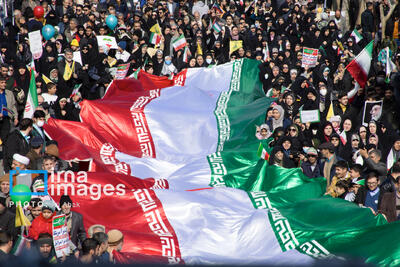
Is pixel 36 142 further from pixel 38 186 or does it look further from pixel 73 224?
pixel 73 224

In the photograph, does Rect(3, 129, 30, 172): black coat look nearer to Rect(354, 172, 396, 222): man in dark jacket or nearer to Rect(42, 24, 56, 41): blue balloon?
Rect(354, 172, 396, 222): man in dark jacket

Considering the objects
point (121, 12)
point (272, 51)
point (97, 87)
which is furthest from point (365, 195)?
point (121, 12)

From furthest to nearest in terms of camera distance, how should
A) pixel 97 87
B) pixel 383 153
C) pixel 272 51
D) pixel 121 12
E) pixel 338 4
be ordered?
pixel 338 4 → pixel 121 12 → pixel 272 51 → pixel 97 87 → pixel 383 153

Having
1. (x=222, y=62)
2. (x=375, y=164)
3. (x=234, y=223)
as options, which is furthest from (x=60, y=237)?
(x=222, y=62)

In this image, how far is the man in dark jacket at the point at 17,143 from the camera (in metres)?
9.56

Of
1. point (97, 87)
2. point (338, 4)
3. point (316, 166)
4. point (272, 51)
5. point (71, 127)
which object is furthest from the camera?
point (338, 4)

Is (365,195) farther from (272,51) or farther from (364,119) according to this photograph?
(272,51)

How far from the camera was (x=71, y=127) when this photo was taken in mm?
11258

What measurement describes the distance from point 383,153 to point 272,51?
6.71 meters

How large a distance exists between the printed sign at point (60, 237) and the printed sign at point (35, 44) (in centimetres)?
809

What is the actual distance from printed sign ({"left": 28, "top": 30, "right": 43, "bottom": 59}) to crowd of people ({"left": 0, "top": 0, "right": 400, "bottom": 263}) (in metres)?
0.33

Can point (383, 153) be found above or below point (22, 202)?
below

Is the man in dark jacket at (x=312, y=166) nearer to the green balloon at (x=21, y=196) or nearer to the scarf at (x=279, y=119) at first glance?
the scarf at (x=279, y=119)

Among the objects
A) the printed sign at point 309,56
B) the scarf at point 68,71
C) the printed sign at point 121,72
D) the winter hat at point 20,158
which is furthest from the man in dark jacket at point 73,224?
the printed sign at point 309,56
